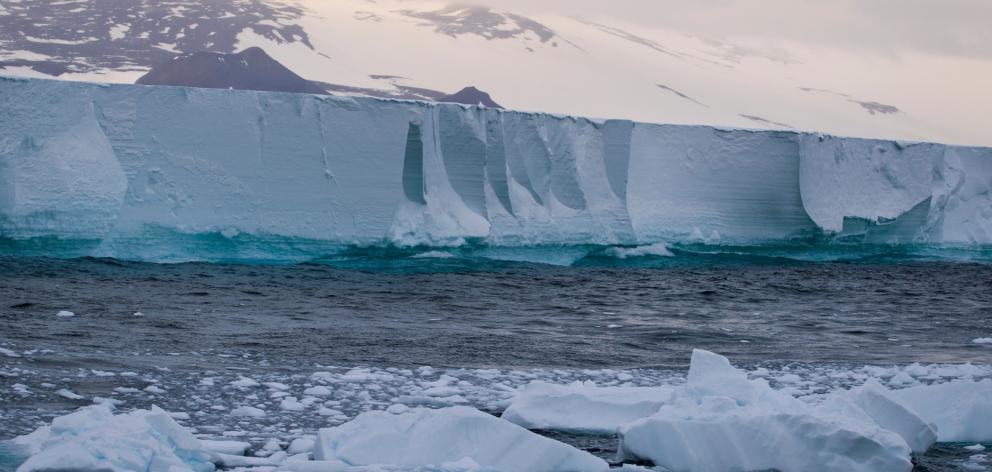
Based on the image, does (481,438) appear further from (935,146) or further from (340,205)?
(935,146)

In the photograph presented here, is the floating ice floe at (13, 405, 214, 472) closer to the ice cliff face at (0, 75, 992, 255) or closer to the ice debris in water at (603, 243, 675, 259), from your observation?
the ice cliff face at (0, 75, 992, 255)

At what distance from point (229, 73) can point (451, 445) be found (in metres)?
21.8

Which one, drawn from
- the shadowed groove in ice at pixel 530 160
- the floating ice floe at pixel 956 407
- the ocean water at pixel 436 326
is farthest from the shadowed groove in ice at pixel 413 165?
the floating ice floe at pixel 956 407

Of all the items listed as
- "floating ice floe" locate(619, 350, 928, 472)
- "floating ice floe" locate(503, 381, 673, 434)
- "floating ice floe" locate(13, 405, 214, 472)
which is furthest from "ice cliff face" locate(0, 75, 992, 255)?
"floating ice floe" locate(619, 350, 928, 472)

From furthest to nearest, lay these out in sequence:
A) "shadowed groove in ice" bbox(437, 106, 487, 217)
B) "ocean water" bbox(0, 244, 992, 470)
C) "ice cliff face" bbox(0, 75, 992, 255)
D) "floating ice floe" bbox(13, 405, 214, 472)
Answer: "shadowed groove in ice" bbox(437, 106, 487, 217) < "ice cliff face" bbox(0, 75, 992, 255) < "ocean water" bbox(0, 244, 992, 470) < "floating ice floe" bbox(13, 405, 214, 472)

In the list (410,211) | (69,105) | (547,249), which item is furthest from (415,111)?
(69,105)

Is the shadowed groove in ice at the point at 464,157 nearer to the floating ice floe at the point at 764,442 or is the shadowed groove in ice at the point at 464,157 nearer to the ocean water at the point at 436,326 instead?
the ocean water at the point at 436,326

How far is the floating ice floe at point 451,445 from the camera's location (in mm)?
3416

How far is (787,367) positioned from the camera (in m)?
5.81

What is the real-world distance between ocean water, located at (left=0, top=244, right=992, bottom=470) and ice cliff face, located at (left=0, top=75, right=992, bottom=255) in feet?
1.19

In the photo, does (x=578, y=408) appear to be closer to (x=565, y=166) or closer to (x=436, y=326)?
(x=436, y=326)

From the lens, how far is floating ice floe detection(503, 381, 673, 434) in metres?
4.15

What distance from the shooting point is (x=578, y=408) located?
4270 millimetres

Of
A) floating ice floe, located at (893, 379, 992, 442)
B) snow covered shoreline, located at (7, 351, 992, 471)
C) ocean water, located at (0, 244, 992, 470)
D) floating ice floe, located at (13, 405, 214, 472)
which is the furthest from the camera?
ocean water, located at (0, 244, 992, 470)
